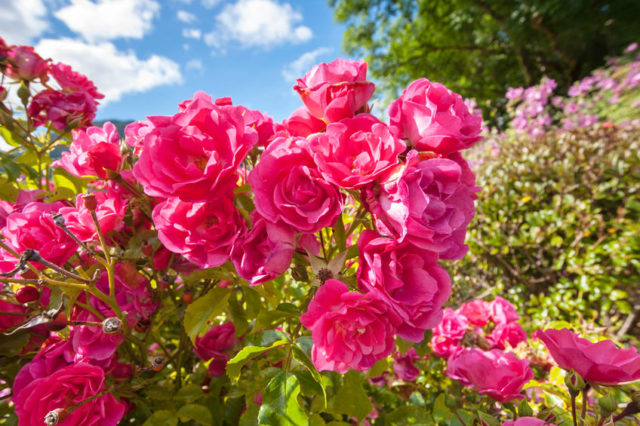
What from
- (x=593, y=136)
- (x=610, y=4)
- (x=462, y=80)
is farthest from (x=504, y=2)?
(x=593, y=136)

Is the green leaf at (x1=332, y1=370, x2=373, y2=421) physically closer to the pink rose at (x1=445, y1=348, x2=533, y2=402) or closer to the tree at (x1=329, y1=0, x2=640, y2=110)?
the pink rose at (x1=445, y1=348, x2=533, y2=402)

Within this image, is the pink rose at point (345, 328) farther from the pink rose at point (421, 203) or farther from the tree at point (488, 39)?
the tree at point (488, 39)

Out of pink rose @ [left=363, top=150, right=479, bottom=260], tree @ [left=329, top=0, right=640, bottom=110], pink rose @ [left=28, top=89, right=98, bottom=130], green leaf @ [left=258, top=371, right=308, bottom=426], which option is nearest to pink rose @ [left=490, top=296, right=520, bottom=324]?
pink rose @ [left=363, top=150, right=479, bottom=260]

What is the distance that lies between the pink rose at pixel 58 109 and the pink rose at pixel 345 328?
0.86 m

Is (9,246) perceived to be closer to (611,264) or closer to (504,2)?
(611,264)

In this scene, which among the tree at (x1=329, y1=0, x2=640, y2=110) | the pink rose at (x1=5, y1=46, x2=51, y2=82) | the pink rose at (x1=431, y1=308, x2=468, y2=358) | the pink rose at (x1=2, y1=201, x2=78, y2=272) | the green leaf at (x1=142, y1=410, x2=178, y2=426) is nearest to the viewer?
the pink rose at (x1=2, y1=201, x2=78, y2=272)

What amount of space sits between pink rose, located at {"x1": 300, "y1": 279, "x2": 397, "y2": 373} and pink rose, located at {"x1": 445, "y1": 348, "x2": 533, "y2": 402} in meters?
0.41

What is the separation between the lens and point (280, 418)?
53cm

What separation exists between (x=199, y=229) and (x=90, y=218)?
0.78ft

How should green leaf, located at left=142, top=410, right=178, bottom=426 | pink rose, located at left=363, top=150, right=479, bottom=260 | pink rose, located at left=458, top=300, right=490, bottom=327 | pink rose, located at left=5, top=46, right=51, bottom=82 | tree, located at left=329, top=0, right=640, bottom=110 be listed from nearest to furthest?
pink rose, located at left=363, top=150, right=479, bottom=260 < green leaf, located at left=142, top=410, right=178, bottom=426 < pink rose, located at left=5, top=46, right=51, bottom=82 < pink rose, located at left=458, top=300, right=490, bottom=327 < tree, located at left=329, top=0, right=640, bottom=110

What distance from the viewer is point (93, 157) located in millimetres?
638

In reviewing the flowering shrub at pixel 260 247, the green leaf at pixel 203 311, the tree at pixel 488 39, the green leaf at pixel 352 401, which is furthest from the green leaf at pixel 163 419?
the tree at pixel 488 39

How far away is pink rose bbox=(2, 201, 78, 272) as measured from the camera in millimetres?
596

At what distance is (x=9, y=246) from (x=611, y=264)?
10.3 ft
